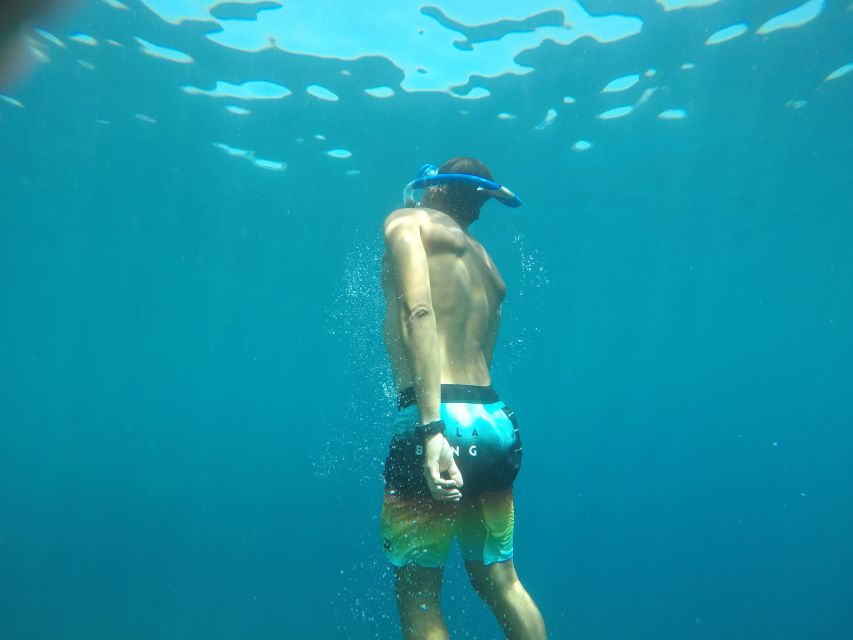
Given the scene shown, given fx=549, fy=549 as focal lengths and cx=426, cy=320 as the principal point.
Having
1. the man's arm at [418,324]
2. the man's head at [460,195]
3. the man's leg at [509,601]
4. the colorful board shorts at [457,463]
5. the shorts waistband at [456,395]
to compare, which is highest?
the man's head at [460,195]

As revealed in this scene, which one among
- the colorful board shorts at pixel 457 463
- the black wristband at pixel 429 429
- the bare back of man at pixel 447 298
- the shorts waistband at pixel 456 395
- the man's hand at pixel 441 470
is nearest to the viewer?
the man's hand at pixel 441 470

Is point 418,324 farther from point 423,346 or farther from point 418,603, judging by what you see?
point 418,603

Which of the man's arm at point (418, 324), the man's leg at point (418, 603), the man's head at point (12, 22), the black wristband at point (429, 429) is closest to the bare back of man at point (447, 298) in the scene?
the man's arm at point (418, 324)

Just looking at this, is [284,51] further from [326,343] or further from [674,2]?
[326,343]

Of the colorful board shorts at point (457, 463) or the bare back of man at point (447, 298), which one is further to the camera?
the bare back of man at point (447, 298)

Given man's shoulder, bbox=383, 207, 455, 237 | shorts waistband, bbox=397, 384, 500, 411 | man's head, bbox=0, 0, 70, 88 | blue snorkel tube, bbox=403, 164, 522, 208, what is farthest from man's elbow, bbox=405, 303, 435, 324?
man's head, bbox=0, 0, 70, 88

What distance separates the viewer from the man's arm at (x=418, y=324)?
2.52 metres

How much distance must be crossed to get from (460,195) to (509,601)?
2.29 m

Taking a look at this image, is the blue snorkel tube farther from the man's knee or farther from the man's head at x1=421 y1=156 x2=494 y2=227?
the man's knee

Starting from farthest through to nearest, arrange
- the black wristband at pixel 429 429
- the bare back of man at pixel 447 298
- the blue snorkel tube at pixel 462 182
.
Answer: the blue snorkel tube at pixel 462 182 < the bare back of man at pixel 447 298 < the black wristband at pixel 429 429

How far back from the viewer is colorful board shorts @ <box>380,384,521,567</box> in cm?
264

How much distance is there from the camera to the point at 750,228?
75.9 ft

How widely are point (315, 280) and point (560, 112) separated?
75.9ft

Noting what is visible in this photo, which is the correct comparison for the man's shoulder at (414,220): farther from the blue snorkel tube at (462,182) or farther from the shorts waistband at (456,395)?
the shorts waistband at (456,395)
